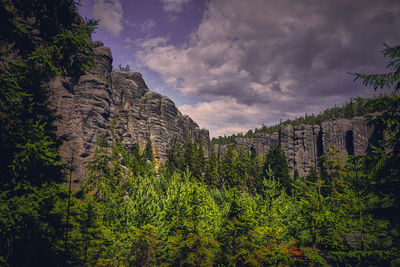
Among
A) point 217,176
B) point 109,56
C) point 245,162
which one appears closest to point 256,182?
point 245,162

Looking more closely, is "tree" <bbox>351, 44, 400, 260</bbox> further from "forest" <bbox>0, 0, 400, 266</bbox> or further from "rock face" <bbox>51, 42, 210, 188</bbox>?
"rock face" <bbox>51, 42, 210, 188</bbox>

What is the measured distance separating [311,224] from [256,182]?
45.2 m

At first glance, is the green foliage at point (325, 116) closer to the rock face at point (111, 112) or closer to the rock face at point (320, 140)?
the rock face at point (320, 140)

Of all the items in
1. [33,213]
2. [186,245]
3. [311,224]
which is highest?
[33,213]

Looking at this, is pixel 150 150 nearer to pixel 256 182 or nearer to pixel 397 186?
pixel 256 182

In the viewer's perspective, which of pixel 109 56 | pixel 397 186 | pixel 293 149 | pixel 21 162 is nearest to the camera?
pixel 21 162

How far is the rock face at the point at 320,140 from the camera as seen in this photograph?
3354 inches

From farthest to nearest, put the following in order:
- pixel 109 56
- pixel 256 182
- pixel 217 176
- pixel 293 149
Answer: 1. pixel 293 149
2. pixel 109 56
3. pixel 256 182
4. pixel 217 176

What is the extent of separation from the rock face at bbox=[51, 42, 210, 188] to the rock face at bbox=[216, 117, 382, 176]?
175 feet

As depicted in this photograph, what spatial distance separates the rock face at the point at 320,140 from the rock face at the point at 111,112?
175 ft

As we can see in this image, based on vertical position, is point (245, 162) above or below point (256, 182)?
above

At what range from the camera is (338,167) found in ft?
92.9

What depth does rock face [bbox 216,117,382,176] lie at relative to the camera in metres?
85.2

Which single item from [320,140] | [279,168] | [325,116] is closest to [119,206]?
[279,168]
